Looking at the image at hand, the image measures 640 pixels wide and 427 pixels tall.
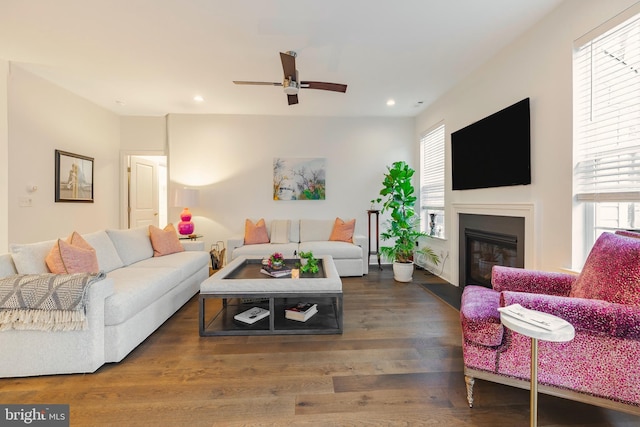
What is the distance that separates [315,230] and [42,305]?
3469 mm

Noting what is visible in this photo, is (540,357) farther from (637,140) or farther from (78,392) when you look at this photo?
(78,392)

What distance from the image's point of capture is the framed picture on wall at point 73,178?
372 centimetres

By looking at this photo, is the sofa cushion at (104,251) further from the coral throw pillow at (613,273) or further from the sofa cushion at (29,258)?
the coral throw pillow at (613,273)

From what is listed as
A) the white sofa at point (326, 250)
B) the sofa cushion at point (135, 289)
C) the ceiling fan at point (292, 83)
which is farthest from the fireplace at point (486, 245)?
the sofa cushion at point (135, 289)

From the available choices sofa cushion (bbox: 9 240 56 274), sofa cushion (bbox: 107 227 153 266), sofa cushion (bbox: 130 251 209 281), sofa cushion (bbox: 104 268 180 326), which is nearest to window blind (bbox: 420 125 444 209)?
sofa cushion (bbox: 130 251 209 281)

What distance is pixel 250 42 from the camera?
8.66 ft

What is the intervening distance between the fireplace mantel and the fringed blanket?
11.6 ft

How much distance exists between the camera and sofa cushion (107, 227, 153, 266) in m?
3.01

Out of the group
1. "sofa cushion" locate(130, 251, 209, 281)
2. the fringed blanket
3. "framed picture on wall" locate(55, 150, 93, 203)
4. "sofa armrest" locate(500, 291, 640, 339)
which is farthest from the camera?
"framed picture on wall" locate(55, 150, 93, 203)

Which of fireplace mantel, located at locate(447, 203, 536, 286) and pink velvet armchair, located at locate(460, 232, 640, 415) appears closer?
pink velvet armchair, located at locate(460, 232, 640, 415)

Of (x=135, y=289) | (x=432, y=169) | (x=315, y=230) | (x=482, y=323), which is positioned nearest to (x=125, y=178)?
(x=315, y=230)

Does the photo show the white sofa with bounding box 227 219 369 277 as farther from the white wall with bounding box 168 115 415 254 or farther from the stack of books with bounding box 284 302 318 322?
the stack of books with bounding box 284 302 318 322

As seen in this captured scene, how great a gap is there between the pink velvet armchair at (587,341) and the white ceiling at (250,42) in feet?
6.88

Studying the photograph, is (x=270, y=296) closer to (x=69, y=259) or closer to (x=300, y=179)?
(x=69, y=259)
